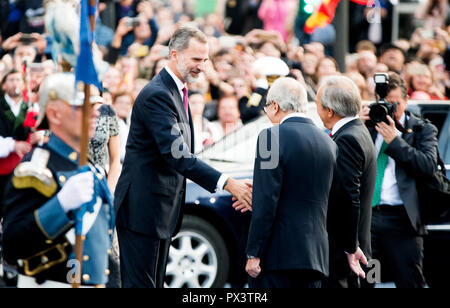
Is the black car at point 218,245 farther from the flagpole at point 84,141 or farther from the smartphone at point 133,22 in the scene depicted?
the smartphone at point 133,22

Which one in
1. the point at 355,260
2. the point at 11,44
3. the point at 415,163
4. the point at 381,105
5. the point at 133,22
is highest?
the point at 133,22

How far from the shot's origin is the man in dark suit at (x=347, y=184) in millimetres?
5762

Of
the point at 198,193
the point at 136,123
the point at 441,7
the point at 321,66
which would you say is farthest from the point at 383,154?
the point at 441,7

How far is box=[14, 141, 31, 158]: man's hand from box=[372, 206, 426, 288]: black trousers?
305 centimetres

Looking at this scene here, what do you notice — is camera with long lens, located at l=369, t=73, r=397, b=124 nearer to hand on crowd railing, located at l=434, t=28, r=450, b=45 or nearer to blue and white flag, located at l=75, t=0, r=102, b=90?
blue and white flag, located at l=75, t=0, r=102, b=90

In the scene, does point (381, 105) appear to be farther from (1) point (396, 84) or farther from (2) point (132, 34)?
(2) point (132, 34)

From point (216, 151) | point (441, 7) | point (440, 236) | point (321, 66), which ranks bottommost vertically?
point (440, 236)

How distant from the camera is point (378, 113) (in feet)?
22.3

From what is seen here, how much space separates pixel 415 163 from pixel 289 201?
1.95 meters

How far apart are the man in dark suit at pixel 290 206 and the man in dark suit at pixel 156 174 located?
1.74ft

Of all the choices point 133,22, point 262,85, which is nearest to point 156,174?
point 262,85

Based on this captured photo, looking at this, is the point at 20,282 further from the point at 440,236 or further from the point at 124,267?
the point at 440,236

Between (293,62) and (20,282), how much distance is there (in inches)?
332

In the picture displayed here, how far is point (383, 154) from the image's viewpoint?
7.16m
